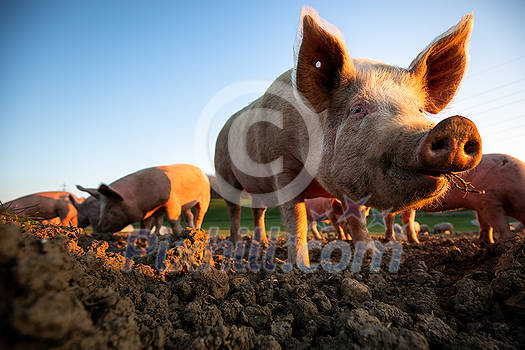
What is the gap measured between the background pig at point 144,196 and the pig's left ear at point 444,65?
5.45 m

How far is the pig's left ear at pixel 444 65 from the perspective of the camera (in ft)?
7.04

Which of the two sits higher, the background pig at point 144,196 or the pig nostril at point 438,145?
the pig nostril at point 438,145

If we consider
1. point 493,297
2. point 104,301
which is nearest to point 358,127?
point 493,297

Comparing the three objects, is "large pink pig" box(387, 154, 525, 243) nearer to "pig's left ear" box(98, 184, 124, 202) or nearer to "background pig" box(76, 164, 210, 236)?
"background pig" box(76, 164, 210, 236)

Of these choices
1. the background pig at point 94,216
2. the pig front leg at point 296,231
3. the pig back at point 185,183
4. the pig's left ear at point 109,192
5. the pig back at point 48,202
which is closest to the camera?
the pig front leg at point 296,231

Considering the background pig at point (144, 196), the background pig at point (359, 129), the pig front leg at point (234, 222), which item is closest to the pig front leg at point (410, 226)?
the background pig at point (359, 129)

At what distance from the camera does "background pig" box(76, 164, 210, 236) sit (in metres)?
6.28

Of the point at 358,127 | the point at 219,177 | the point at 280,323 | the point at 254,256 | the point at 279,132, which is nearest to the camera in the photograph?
the point at 280,323

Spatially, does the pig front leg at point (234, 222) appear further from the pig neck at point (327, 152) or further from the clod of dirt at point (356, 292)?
the clod of dirt at point (356, 292)

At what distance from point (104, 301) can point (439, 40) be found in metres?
2.78

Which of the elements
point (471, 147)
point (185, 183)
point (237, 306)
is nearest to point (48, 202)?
point (185, 183)

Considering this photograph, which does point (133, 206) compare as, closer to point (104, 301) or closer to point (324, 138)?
point (324, 138)

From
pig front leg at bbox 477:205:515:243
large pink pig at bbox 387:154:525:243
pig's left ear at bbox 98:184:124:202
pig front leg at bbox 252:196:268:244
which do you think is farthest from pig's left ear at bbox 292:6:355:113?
pig's left ear at bbox 98:184:124:202

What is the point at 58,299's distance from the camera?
0.75 m
